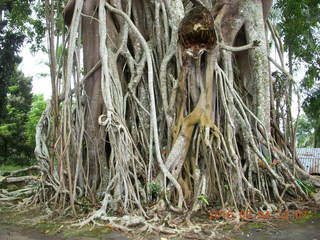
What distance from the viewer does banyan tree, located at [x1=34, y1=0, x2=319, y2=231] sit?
149 inches

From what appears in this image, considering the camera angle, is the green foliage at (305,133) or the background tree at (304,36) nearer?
the background tree at (304,36)

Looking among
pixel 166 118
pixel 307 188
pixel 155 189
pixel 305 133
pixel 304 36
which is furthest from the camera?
pixel 305 133

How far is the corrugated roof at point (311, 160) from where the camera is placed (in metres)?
11.4

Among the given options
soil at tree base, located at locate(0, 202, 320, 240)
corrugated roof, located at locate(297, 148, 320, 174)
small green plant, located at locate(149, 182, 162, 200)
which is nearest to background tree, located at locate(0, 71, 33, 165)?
corrugated roof, located at locate(297, 148, 320, 174)

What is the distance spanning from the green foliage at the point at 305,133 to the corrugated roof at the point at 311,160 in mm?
12713

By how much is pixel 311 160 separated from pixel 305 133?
17342 millimetres

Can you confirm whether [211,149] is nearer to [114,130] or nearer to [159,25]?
[114,130]

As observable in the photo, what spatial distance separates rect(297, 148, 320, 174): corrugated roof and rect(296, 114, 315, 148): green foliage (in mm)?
12713

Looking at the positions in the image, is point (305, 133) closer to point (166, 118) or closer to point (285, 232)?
point (166, 118)

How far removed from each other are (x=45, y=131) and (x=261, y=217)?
317 centimetres

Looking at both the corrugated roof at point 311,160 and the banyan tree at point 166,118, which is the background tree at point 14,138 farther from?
the corrugated roof at point 311,160

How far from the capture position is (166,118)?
4395mm

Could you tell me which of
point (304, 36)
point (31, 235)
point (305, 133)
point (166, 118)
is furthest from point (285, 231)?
point (305, 133)

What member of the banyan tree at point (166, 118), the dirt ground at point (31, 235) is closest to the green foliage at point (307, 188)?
the banyan tree at point (166, 118)
